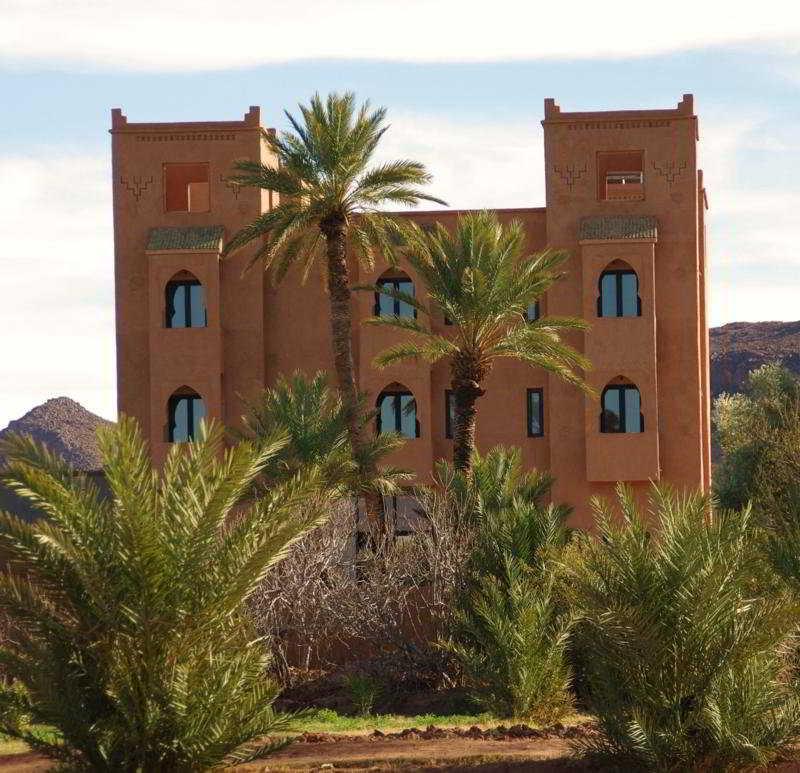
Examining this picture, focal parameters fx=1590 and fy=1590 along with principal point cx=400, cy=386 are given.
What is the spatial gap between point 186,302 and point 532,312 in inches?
355

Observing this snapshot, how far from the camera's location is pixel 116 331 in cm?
4188

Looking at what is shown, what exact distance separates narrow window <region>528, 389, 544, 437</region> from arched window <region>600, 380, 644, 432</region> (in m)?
2.00

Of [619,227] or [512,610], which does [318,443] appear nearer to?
[512,610]

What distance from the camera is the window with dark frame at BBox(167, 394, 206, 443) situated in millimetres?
41156

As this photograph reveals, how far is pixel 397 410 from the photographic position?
41.7 metres

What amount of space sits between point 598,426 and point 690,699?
88.6 feet

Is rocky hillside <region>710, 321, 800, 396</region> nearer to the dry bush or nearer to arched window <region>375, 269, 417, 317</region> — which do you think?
arched window <region>375, 269, 417, 317</region>

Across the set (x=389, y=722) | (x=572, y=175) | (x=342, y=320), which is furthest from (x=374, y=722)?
(x=572, y=175)

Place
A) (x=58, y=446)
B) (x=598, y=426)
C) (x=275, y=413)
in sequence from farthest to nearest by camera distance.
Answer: (x=58, y=446)
(x=598, y=426)
(x=275, y=413)

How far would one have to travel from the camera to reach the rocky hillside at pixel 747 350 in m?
97.6

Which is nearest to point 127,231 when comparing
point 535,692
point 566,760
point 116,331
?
point 116,331

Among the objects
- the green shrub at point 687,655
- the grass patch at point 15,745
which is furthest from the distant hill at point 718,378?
the green shrub at point 687,655

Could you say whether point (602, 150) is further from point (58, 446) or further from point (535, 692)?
point (58, 446)

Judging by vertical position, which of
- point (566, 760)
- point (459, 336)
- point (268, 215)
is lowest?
point (566, 760)
